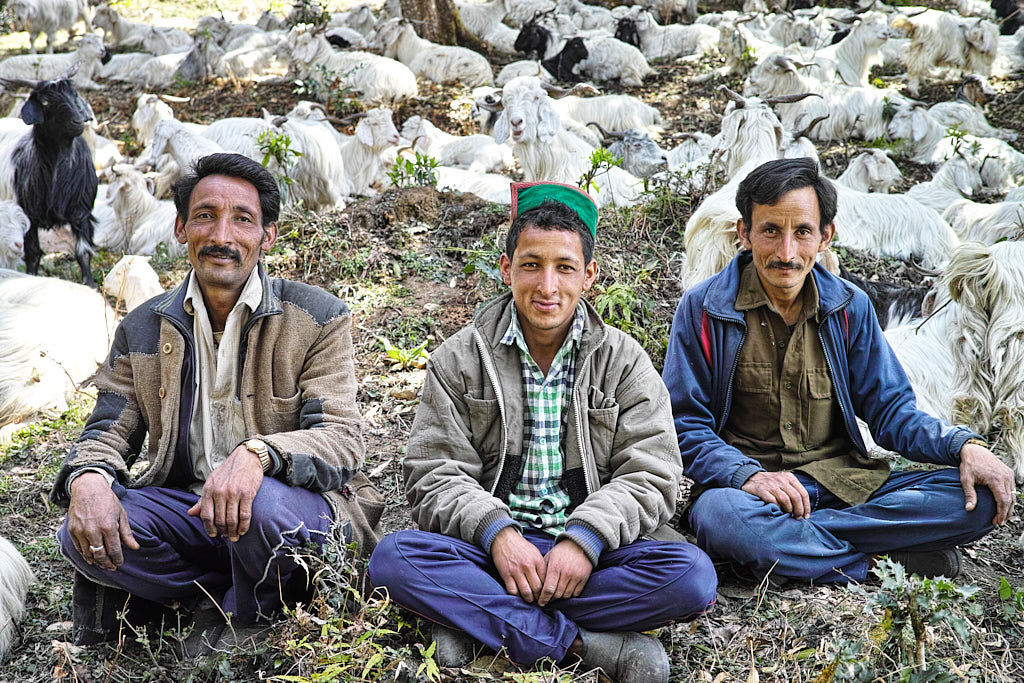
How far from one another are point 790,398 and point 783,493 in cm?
39

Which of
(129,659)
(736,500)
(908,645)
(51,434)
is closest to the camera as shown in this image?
(908,645)

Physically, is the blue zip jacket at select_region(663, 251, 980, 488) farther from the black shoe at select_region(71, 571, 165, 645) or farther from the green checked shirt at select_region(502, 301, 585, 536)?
the black shoe at select_region(71, 571, 165, 645)

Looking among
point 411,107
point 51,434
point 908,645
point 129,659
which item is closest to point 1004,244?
point 908,645

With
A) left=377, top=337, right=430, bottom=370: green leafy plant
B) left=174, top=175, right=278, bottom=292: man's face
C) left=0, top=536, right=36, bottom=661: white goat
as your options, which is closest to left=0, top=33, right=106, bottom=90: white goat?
left=377, top=337, right=430, bottom=370: green leafy plant

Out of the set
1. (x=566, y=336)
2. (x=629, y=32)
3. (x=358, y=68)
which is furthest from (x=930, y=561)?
(x=629, y=32)

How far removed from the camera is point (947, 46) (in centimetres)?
1011

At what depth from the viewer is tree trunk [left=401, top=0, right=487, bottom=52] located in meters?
13.3

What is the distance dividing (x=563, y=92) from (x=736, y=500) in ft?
28.0

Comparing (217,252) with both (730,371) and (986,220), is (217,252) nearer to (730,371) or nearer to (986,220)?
(730,371)

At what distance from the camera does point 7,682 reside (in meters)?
2.85

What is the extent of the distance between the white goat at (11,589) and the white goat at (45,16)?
41.6 feet

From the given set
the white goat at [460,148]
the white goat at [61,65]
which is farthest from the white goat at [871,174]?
the white goat at [61,65]

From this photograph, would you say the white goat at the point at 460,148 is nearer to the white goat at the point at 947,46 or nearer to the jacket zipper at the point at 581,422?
the white goat at the point at 947,46

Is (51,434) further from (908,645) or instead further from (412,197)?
(908,645)
